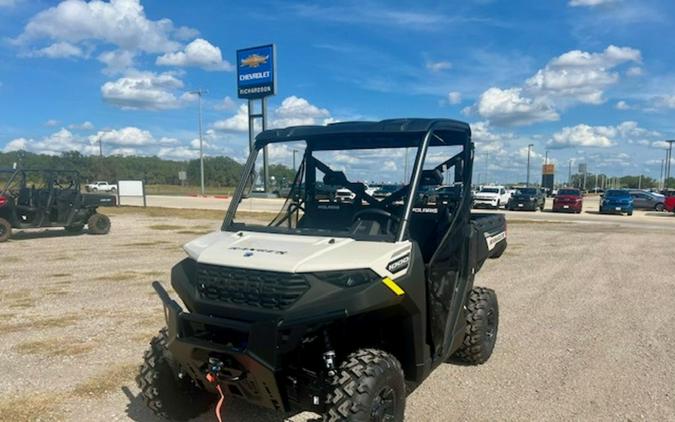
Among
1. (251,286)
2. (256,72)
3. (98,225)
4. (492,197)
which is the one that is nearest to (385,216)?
(251,286)

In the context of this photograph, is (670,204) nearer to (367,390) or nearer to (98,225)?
(98,225)

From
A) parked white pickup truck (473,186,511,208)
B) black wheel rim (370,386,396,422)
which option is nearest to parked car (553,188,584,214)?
parked white pickup truck (473,186,511,208)

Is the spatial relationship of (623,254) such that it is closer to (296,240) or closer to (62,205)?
(296,240)

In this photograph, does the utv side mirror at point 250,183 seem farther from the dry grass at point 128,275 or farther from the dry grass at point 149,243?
the dry grass at point 149,243

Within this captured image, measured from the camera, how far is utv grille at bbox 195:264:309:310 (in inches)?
115

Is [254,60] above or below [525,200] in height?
above

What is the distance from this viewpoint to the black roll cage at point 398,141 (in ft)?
12.1

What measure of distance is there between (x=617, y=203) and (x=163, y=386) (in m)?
33.4

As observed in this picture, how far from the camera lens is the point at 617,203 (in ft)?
104

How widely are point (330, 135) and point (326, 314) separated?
174 cm

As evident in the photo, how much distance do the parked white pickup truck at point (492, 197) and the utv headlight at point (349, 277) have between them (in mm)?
32237

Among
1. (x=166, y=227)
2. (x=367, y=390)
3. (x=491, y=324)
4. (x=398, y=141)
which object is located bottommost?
(x=166, y=227)

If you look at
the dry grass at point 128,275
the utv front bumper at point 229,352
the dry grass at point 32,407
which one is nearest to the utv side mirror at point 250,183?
the utv front bumper at point 229,352

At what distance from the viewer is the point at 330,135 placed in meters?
4.13
